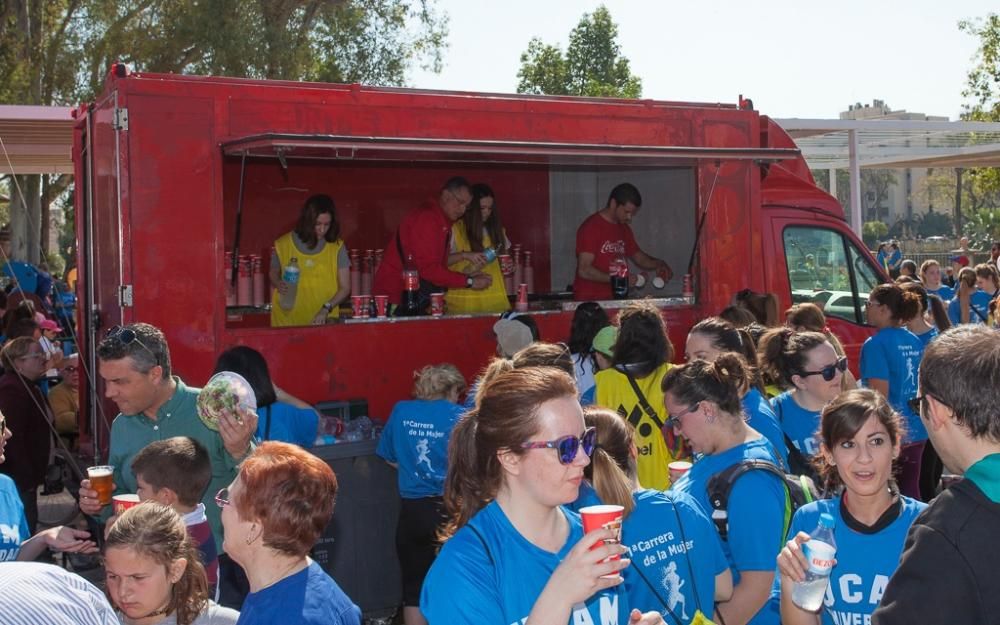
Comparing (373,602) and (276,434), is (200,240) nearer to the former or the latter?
(276,434)

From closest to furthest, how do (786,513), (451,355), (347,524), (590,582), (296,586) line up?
(590,582) → (296,586) → (786,513) → (347,524) → (451,355)

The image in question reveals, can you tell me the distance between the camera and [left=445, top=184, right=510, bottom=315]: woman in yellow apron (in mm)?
8352

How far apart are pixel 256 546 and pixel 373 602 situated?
11.7 ft

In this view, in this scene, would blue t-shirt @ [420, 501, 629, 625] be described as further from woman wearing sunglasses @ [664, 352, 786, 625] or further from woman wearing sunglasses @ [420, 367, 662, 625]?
woman wearing sunglasses @ [664, 352, 786, 625]

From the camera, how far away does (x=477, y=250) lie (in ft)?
28.5

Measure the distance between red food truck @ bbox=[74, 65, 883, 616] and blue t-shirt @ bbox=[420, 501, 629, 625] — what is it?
4.18 m

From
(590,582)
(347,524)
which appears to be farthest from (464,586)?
(347,524)

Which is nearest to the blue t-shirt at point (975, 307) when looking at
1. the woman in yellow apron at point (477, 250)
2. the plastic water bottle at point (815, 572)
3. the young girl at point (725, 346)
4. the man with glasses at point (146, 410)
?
the woman in yellow apron at point (477, 250)

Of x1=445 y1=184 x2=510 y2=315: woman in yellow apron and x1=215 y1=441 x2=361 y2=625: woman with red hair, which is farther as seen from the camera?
x1=445 y1=184 x2=510 y2=315: woman in yellow apron

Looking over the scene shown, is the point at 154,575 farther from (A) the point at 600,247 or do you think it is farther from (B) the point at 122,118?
(A) the point at 600,247

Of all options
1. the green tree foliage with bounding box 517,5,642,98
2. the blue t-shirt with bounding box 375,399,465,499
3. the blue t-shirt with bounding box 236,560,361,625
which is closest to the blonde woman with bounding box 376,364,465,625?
the blue t-shirt with bounding box 375,399,465,499

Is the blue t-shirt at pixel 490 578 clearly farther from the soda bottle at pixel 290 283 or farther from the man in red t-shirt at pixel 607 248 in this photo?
the man in red t-shirt at pixel 607 248

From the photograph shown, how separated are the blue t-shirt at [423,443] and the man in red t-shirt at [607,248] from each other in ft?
11.9

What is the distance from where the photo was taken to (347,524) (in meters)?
6.34
